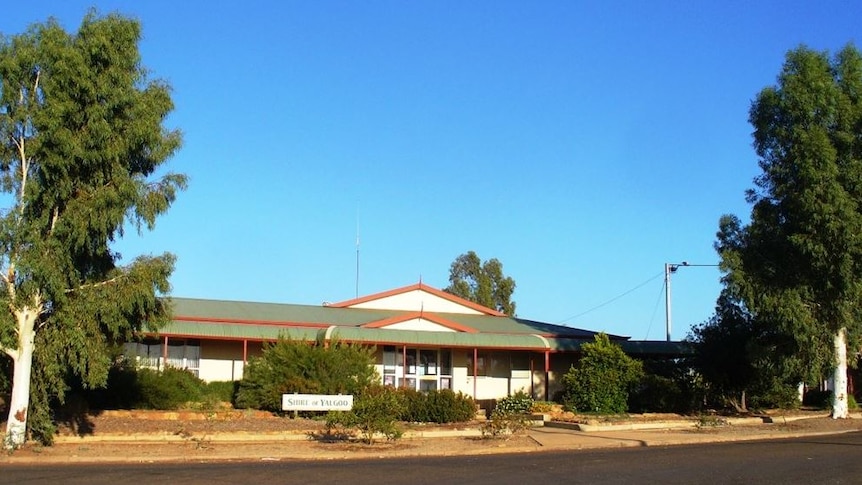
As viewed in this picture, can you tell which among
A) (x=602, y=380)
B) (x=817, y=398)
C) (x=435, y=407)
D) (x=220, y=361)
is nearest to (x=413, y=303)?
(x=220, y=361)

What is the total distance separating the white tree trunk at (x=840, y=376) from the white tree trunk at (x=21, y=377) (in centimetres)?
2465

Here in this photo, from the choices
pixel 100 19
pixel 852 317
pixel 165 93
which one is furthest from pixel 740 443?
pixel 100 19

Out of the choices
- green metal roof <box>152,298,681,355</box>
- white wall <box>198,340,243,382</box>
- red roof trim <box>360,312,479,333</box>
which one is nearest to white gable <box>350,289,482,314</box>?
green metal roof <box>152,298,681,355</box>

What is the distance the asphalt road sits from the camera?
49.2ft

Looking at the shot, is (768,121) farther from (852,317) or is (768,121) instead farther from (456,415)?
(456,415)

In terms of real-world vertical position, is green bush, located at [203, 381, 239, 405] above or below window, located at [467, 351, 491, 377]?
below

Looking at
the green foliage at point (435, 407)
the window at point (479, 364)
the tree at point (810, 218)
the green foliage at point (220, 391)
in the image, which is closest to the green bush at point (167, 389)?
the green foliage at point (220, 391)

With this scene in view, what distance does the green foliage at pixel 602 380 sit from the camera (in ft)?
103

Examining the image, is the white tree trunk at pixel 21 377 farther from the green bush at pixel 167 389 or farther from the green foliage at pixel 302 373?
the green foliage at pixel 302 373

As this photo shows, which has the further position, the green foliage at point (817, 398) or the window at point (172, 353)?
the green foliage at point (817, 398)

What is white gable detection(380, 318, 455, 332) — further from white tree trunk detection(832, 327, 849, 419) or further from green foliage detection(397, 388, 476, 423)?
white tree trunk detection(832, 327, 849, 419)

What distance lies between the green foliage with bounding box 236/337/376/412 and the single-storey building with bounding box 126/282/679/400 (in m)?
1.65

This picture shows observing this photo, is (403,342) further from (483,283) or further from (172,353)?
(483,283)

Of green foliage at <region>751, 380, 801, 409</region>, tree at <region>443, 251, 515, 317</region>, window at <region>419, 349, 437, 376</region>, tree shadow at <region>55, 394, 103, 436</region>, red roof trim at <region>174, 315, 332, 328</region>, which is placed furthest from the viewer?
tree at <region>443, 251, 515, 317</region>
